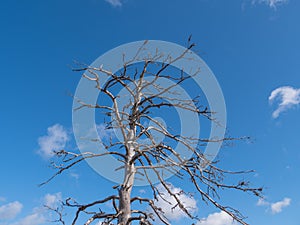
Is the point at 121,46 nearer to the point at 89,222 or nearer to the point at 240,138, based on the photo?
the point at 240,138

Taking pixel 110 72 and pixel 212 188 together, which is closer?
pixel 212 188

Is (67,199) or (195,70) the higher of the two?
(195,70)

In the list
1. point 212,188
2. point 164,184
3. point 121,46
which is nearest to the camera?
point 212,188

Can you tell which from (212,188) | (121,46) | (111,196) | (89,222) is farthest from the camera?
(121,46)

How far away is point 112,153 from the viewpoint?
4.37m

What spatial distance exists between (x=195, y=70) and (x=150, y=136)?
4.52 feet

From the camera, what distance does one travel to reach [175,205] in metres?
4.70

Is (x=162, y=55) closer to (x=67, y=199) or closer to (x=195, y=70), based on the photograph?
(x=195, y=70)

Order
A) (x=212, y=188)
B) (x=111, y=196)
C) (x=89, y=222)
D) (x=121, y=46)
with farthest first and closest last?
(x=121, y=46) → (x=212, y=188) → (x=111, y=196) → (x=89, y=222)

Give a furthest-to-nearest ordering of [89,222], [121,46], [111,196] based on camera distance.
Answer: [121,46] < [111,196] < [89,222]

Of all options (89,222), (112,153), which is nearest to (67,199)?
(89,222)

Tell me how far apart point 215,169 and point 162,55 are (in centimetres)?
216

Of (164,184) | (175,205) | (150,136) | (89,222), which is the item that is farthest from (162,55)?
(89,222)

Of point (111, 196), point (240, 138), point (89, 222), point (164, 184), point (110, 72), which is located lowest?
point (89, 222)
